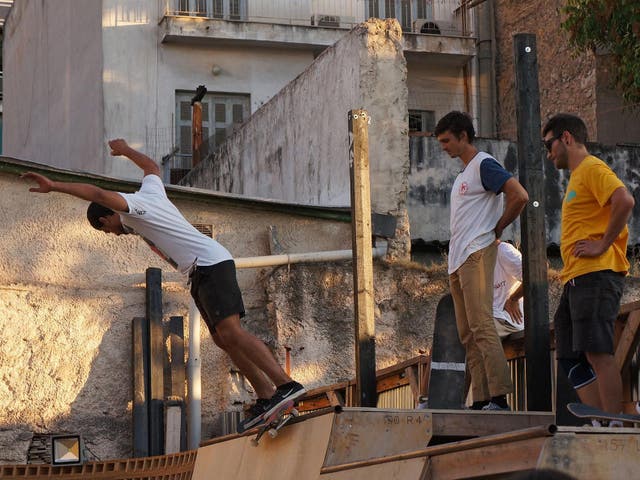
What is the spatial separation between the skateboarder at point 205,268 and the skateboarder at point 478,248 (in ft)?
3.40

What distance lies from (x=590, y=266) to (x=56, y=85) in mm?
24002

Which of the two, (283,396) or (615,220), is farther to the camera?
(283,396)

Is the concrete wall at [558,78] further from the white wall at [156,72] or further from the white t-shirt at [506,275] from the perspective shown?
the white t-shirt at [506,275]

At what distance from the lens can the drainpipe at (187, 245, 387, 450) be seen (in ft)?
41.6

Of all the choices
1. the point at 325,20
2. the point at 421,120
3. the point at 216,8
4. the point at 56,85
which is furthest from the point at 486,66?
the point at 56,85

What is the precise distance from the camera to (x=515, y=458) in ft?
15.0

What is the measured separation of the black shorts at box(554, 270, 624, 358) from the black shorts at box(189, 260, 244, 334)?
1.93 meters

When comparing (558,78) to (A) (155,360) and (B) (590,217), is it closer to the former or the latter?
(A) (155,360)

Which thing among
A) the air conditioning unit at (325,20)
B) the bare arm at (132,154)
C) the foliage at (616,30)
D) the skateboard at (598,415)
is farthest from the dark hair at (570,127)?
the air conditioning unit at (325,20)

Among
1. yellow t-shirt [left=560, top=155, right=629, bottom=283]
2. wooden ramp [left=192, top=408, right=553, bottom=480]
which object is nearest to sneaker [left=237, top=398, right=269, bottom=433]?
wooden ramp [left=192, top=408, right=553, bottom=480]

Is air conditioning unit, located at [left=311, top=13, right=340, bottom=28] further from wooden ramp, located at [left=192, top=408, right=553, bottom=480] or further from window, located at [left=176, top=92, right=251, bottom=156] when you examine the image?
wooden ramp, located at [left=192, top=408, right=553, bottom=480]

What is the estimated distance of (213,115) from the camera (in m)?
26.1

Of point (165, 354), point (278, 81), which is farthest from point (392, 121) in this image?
point (278, 81)

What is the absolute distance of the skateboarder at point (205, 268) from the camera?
6973 mm
